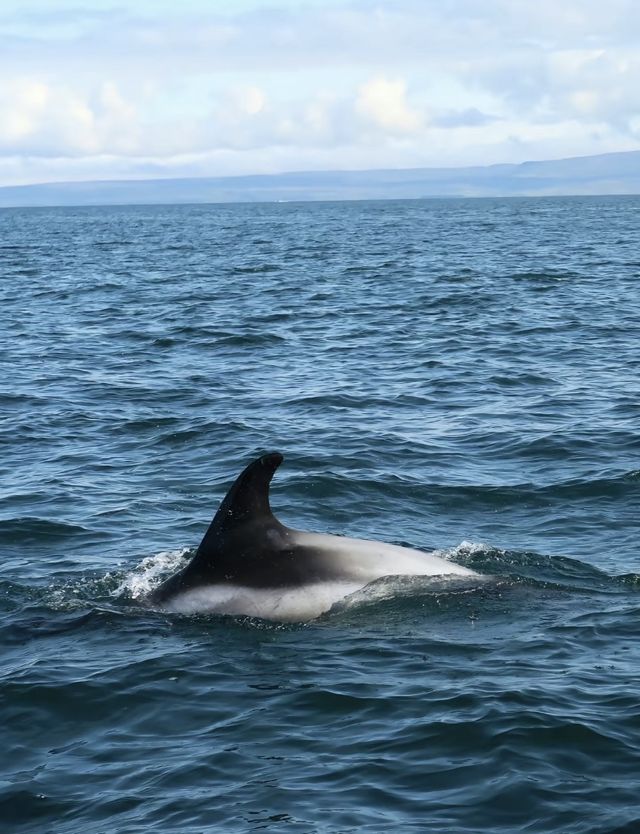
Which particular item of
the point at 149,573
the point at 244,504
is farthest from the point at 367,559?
the point at 149,573

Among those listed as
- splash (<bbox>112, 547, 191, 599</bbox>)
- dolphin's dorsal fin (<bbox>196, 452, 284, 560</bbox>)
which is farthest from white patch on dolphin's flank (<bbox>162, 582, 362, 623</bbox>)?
splash (<bbox>112, 547, 191, 599</bbox>)

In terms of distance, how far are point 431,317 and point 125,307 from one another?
415 inches

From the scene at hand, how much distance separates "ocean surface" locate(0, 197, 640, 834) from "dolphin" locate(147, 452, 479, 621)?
0.16 metres

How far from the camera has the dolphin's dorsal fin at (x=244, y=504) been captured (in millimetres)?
11688

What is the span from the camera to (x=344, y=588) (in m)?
12.1

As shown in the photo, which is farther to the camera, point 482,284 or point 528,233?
point 528,233

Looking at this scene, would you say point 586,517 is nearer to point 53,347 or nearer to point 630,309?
point 53,347

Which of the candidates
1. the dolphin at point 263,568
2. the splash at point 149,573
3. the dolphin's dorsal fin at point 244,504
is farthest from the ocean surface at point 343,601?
the dolphin's dorsal fin at point 244,504

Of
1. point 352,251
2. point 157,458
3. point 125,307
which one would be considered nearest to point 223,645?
point 157,458

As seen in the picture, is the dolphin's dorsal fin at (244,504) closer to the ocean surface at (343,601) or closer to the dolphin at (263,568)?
the dolphin at (263,568)

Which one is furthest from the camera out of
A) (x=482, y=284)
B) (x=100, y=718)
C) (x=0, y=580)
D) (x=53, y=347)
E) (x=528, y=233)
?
(x=528, y=233)

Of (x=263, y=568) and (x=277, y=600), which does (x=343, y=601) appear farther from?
(x=263, y=568)

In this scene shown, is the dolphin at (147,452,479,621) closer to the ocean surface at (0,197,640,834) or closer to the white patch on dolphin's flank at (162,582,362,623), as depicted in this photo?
the white patch on dolphin's flank at (162,582,362,623)

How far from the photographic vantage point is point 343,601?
12.1 m
